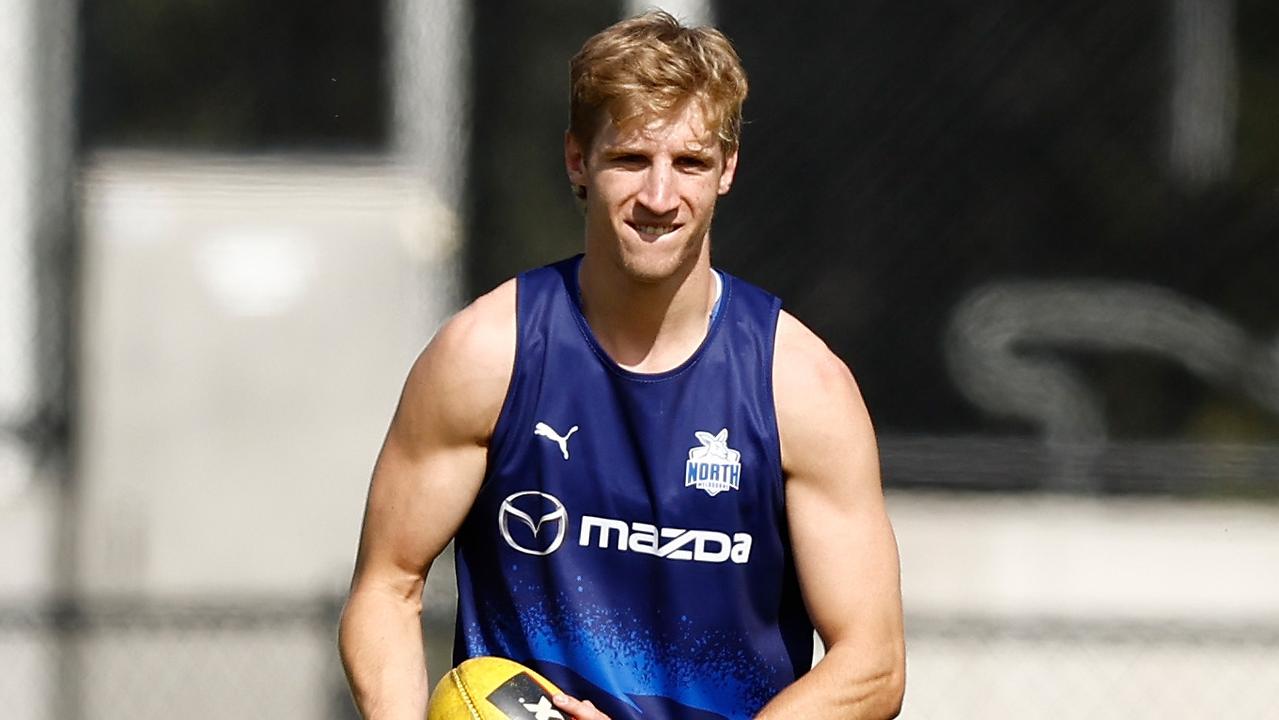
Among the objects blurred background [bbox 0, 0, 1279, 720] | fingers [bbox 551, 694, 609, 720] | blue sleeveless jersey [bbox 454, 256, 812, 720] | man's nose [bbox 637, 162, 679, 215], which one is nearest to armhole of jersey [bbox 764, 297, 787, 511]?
Result: blue sleeveless jersey [bbox 454, 256, 812, 720]

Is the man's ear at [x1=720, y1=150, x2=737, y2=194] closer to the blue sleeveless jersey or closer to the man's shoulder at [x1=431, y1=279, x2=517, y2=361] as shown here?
the blue sleeveless jersey

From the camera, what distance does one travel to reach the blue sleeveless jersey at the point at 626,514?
2.98 m

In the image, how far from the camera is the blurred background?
555cm

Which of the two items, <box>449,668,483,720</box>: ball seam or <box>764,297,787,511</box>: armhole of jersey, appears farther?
<box>764,297,787,511</box>: armhole of jersey

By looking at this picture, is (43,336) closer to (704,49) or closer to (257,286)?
(257,286)

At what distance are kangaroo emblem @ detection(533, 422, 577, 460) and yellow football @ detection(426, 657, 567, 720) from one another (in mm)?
373

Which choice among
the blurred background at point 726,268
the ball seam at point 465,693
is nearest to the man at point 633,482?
the ball seam at point 465,693

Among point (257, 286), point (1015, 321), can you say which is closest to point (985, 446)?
point (1015, 321)

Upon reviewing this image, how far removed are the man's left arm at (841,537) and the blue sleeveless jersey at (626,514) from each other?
5 centimetres

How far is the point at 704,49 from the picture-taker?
9.36 feet

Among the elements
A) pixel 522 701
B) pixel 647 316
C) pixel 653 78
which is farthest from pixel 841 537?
pixel 653 78

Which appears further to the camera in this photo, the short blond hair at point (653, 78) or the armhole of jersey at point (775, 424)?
the armhole of jersey at point (775, 424)

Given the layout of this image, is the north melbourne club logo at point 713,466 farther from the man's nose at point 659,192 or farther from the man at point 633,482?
the man's nose at point 659,192

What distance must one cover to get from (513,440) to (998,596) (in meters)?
2.97
